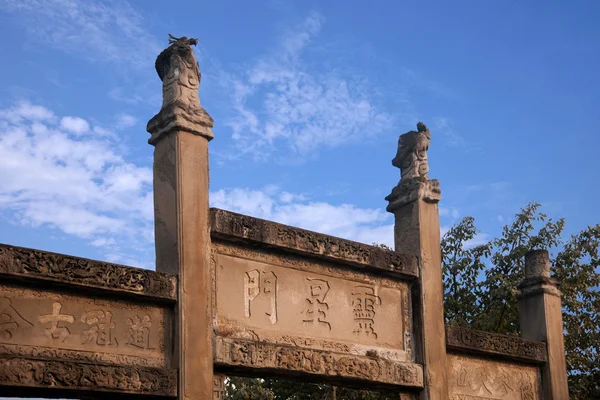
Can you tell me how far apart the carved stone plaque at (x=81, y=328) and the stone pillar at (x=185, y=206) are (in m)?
0.23

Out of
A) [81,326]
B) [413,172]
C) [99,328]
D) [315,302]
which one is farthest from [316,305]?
[81,326]

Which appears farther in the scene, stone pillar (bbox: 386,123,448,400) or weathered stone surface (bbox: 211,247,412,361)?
stone pillar (bbox: 386,123,448,400)

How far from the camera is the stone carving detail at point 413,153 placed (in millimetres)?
10906

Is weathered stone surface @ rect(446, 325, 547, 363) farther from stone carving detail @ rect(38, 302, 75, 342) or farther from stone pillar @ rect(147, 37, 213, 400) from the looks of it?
stone carving detail @ rect(38, 302, 75, 342)

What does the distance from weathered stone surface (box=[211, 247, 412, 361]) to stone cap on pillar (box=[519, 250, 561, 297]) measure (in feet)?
8.11

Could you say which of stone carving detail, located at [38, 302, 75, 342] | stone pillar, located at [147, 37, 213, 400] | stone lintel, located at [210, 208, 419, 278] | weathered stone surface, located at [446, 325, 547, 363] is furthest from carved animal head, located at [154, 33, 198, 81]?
weathered stone surface, located at [446, 325, 547, 363]

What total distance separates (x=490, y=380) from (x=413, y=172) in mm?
2700

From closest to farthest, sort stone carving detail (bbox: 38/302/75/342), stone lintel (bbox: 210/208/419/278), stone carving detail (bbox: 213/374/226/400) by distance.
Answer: stone carving detail (bbox: 38/302/75/342) < stone carving detail (bbox: 213/374/226/400) < stone lintel (bbox: 210/208/419/278)

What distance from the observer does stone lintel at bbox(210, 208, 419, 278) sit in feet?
28.7

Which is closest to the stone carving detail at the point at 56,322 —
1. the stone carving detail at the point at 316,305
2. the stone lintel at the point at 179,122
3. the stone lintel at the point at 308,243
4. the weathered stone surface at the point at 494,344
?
the stone lintel at the point at 308,243

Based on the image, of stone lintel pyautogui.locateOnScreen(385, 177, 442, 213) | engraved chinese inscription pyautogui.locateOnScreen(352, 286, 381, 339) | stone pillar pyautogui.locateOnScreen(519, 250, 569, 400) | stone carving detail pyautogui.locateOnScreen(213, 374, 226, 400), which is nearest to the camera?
stone carving detail pyautogui.locateOnScreen(213, 374, 226, 400)

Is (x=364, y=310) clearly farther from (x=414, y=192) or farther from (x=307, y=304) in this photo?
(x=414, y=192)

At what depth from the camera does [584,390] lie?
16953 mm

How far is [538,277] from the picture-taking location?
1202cm
